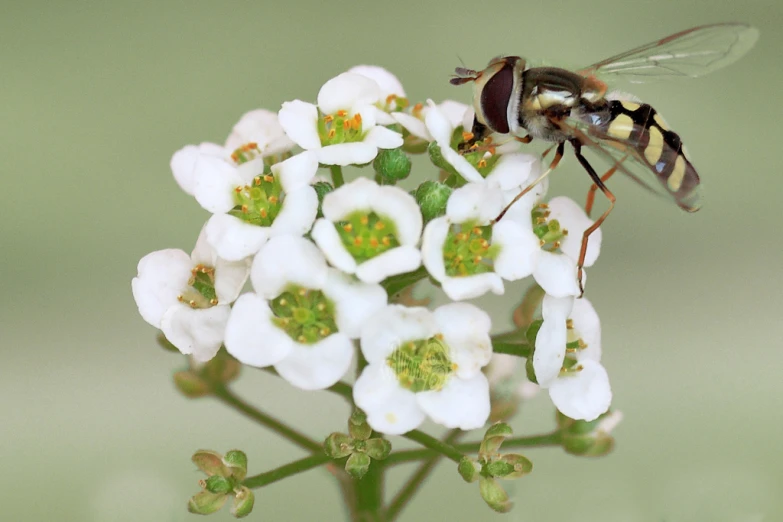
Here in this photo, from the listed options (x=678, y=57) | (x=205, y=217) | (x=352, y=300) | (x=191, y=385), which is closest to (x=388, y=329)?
(x=352, y=300)

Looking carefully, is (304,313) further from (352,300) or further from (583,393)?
(583,393)

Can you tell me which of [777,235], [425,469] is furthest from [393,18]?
[425,469]

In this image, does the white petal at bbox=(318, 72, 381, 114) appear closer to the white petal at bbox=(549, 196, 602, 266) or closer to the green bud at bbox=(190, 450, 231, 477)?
the white petal at bbox=(549, 196, 602, 266)

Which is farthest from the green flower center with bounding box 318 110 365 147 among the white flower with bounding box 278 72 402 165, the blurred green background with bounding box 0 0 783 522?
the blurred green background with bounding box 0 0 783 522

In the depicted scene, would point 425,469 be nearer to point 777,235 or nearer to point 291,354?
point 291,354

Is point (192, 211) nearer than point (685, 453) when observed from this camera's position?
No

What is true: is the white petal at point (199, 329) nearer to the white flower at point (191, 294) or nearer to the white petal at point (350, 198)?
the white flower at point (191, 294)
